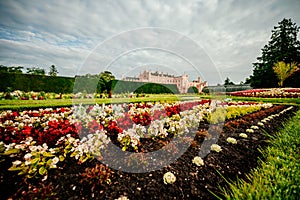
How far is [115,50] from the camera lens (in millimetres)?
4066

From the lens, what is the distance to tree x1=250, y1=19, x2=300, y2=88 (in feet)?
93.9

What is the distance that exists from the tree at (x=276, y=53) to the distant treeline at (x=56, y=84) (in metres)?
29.6

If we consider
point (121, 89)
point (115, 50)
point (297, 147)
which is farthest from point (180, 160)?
point (121, 89)

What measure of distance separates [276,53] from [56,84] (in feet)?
144

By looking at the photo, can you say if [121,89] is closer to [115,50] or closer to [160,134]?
[115,50]

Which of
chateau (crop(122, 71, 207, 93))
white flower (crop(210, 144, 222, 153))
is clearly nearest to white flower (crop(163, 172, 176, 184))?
white flower (crop(210, 144, 222, 153))

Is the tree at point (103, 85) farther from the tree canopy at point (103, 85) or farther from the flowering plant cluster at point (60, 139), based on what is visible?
the flowering plant cluster at point (60, 139)

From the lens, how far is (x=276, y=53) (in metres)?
32.6

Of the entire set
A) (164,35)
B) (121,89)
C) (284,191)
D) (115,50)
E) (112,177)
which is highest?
(164,35)

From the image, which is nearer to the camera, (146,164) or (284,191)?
(284,191)

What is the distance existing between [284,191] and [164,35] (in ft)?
13.8

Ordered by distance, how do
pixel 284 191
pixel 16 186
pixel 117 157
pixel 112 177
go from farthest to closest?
1. pixel 117 157
2. pixel 112 177
3. pixel 16 186
4. pixel 284 191

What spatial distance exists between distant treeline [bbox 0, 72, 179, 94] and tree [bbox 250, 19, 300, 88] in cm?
2960

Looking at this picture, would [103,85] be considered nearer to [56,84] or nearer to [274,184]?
[56,84]
